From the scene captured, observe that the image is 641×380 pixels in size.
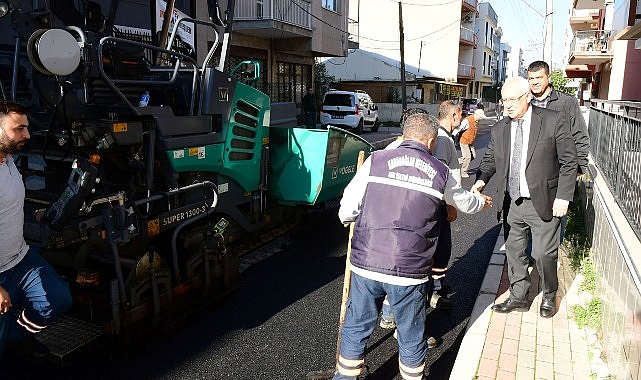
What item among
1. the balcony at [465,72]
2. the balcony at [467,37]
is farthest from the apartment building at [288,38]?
the balcony at [467,37]

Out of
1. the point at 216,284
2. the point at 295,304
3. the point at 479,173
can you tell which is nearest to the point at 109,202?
the point at 216,284

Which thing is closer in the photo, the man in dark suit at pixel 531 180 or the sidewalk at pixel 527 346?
the sidewalk at pixel 527 346

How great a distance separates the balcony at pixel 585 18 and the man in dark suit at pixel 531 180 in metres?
31.6

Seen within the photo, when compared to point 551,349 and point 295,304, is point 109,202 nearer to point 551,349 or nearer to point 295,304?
point 295,304

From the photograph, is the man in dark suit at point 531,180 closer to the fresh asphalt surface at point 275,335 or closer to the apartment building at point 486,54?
the fresh asphalt surface at point 275,335

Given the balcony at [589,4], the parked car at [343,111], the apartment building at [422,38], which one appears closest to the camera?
the parked car at [343,111]

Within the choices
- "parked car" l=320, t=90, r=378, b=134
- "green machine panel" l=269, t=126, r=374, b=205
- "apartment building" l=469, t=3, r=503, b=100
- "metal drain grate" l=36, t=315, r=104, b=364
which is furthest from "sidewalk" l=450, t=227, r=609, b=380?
"apartment building" l=469, t=3, r=503, b=100

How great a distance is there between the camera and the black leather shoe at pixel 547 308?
4461 mm

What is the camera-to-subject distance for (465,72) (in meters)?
46.6

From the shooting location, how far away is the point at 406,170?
2.89 m

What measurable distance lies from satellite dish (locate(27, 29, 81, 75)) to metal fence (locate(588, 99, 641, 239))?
4071 millimetres

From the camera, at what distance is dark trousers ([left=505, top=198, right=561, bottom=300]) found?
14.1ft

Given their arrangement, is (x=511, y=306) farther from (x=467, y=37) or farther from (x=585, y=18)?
(x=467, y=37)

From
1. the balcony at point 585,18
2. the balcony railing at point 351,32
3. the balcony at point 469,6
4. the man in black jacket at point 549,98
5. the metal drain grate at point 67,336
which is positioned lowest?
the metal drain grate at point 67,336
